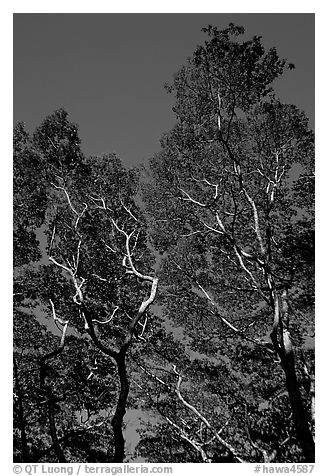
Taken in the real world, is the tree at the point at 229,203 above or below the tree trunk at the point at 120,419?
above

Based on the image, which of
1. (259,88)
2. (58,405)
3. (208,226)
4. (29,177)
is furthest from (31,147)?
(58,405)

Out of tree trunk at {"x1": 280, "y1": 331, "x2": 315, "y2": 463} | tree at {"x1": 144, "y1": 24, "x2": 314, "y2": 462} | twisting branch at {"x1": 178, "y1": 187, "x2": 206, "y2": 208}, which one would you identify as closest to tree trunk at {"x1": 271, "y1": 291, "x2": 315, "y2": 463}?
tree trunk at {"x1": 280, "y1": 331, "x2": 315, "y2": 463}

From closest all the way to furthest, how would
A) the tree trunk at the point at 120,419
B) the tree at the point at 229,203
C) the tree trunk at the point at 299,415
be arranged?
the tree trunk at the point at 120,419 < the tree trunk at the point at 299,415 < the tree at the point at 229,203

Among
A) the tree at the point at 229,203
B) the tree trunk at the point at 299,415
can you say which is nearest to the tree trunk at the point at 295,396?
the tree trunk at the point at 299,415

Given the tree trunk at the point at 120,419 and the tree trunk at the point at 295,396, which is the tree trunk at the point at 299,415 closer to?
the tree trunk at the point at 295,396

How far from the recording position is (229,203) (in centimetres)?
1391

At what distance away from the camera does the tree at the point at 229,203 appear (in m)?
12.7

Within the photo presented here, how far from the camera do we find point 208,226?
44.7 ft

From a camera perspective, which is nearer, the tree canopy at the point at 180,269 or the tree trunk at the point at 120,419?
the tree trunk at the point at 120,419

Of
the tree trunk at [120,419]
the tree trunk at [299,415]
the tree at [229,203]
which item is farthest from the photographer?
the tree at [229,203]

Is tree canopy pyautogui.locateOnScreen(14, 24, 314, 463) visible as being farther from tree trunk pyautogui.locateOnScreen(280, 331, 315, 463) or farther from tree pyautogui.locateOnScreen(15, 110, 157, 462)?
tree trunk pyautogui.locateOnScreen(280, 331, 315, 463)

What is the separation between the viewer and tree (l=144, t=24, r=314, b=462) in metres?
12.7
